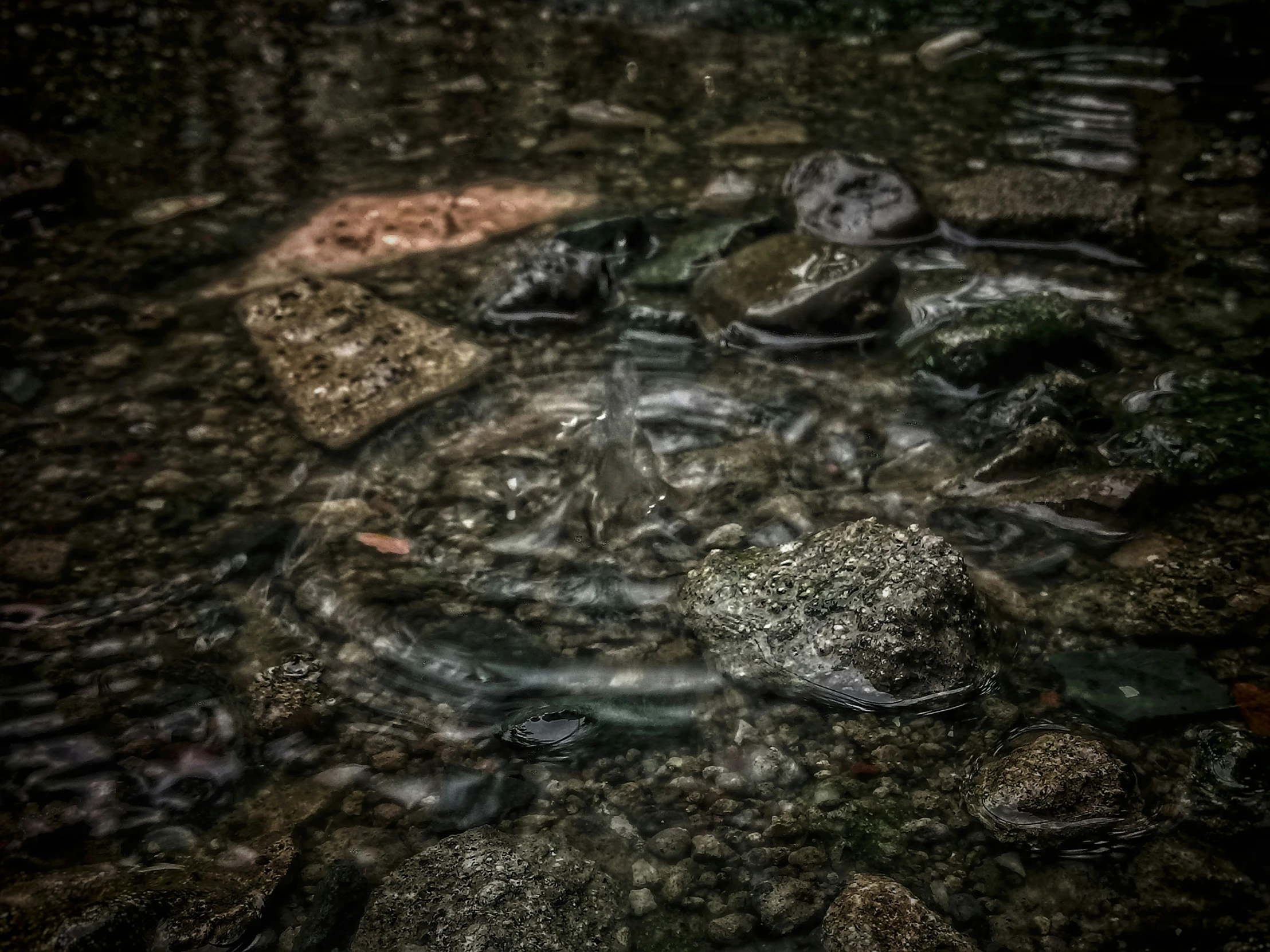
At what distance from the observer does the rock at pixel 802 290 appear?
11.4ft

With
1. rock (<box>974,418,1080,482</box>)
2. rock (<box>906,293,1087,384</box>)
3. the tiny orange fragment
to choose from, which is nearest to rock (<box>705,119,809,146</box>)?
rock (<box>906,293,1087,384</box>)

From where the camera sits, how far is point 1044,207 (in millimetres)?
3861

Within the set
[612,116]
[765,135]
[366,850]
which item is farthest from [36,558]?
[765,135]

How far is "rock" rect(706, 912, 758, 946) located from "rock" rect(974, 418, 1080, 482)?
1.47m

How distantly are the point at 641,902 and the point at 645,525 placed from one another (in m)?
1.12

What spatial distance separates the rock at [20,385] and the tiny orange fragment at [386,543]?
144 centimetres

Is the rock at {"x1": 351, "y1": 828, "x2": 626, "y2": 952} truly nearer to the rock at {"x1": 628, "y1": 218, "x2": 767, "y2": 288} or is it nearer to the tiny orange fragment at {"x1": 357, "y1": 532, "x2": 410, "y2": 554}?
the tiny orange fragment at {"x1": 357, "y1": 532, "x2": 410, "y2": 554}

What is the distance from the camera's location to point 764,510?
112 inches

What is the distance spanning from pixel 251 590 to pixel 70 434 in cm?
107

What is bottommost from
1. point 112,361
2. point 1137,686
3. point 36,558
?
point 36,558

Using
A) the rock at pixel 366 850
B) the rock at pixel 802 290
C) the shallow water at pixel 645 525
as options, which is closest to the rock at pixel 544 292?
the shallow water at pixel 645 525

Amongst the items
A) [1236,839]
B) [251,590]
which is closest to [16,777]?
[251,590]

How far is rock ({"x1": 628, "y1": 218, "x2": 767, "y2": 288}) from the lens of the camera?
383 centimetres

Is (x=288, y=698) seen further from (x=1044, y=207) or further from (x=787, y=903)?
(x=1044, y=207)
